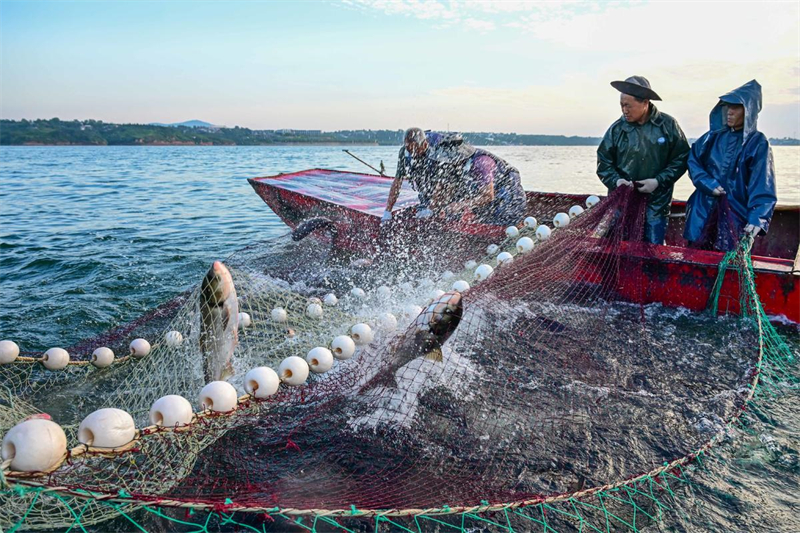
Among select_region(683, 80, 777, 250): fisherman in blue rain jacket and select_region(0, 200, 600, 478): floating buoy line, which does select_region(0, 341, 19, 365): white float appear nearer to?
select_region(0, 200, 600, 478): floating buoy line

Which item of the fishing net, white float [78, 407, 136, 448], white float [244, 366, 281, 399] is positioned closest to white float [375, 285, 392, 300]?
the fishing net

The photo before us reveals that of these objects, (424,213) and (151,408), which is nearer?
(151,408)

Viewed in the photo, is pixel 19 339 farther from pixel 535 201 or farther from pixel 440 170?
pixel 535 201

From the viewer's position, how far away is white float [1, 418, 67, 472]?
1.95m

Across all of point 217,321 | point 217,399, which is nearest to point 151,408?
point 217,399

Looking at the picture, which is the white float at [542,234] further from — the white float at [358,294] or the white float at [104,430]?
the white float at [104,430]

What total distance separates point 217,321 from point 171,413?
49.9 inches

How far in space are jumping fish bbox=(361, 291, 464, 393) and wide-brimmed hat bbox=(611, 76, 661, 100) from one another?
3607 millimetres

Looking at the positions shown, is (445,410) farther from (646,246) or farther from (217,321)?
(646,246)

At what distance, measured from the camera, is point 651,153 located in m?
6.01

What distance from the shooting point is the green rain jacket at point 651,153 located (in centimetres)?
595

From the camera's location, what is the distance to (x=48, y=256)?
984cm

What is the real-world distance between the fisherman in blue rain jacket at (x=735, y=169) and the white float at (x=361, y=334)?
149 inches

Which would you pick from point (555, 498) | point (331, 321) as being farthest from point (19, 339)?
point (555, 498)
